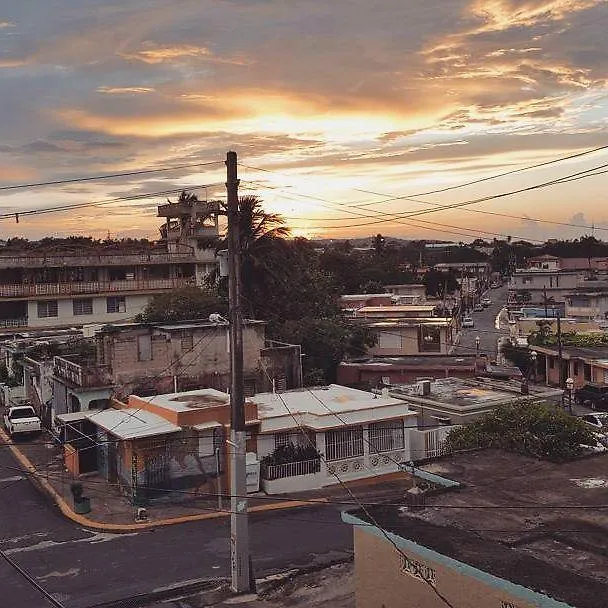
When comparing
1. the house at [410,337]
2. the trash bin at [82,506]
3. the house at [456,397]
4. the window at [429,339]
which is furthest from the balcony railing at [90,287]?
the trash bin at [82,506]

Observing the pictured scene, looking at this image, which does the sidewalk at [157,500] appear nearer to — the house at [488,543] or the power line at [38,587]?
the power line at [38,587]

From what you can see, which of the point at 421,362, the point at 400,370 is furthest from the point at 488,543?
the point at 421,362

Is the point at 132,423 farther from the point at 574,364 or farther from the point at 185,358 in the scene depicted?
the point at 574,364

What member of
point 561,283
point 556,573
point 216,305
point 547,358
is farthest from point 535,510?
point 561,283

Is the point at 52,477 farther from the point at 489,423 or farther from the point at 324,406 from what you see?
the point at 489,423

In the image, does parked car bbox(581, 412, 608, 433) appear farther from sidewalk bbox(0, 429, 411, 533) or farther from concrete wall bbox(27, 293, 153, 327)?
concrete wall bbox(27, 293, 153, 327)

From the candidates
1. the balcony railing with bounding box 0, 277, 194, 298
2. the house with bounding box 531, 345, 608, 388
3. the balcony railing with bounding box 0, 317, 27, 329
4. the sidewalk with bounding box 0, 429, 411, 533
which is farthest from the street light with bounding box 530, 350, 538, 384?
the balcony railing with bounding box 0, 317, 27, 329
